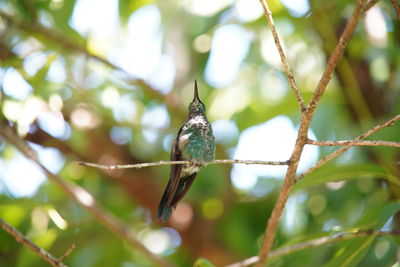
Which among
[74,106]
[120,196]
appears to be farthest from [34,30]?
[120,196]

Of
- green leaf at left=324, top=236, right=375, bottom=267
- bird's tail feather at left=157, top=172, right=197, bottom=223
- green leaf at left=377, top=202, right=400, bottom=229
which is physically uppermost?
bird's tail feather at left=157, top=172, right=197, bottom=223

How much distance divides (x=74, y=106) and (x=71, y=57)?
513mm

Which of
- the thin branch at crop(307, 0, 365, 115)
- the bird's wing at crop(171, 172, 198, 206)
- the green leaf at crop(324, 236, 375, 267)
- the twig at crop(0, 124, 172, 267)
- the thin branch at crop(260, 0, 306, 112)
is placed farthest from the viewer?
the twig at crop(0, 124, 172, 267)

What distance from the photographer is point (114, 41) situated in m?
5.73

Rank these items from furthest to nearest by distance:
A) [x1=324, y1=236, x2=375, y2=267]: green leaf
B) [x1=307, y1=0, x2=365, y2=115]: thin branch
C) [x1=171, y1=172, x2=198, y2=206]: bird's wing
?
[x1=171, y1=172, x2=198, y2=206]: bird's wing
[x1=324, y1=236, x2=375, y2=267]: green leaf
[x1=307, y1=0, x2=365, y2=115]: thin branch

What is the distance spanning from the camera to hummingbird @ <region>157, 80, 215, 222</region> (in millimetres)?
3066

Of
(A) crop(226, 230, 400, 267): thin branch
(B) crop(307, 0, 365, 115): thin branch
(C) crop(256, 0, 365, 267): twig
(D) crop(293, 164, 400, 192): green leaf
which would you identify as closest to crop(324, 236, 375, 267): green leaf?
(A) crop(226, 230, 400, 267): thin branch

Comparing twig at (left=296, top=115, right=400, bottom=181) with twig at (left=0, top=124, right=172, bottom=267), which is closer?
twig at (left=296, top=115, right=400, bottom=181)

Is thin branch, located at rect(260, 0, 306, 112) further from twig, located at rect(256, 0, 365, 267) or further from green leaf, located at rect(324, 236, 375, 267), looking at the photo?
green leaf, located at rect(324, 236, 375, 267)

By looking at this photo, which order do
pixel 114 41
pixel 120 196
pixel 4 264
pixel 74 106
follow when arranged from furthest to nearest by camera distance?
pixel 114 41
pixel 120 196
pixel 74 106
pixel 4 264

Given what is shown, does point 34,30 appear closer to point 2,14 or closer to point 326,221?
point 2,14

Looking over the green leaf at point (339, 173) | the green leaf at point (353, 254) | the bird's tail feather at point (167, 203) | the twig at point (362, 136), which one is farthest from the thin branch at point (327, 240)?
the twig at point (362, 136)

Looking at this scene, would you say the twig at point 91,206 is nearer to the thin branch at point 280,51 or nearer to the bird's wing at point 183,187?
the bird's wing at point 183,187

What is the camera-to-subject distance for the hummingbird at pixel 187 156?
3066 mm
